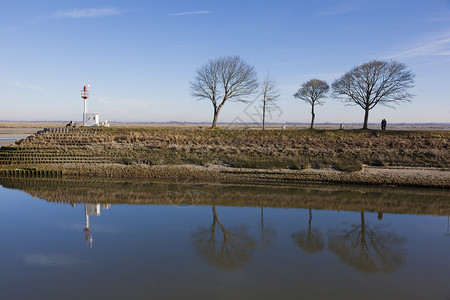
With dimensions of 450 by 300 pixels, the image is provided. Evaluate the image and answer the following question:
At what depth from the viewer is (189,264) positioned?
34.2ft

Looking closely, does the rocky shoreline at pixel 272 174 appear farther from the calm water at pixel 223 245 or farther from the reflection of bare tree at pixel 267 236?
the reflection of bare tree at pixel 267 236

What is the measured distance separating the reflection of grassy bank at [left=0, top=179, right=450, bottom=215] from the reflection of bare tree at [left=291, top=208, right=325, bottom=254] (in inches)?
171

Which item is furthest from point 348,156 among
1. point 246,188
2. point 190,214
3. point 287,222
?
point 190,214

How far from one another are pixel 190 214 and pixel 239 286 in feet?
25.0

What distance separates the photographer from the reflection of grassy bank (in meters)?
18.5

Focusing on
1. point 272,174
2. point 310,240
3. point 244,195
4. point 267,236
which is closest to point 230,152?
point 272,174

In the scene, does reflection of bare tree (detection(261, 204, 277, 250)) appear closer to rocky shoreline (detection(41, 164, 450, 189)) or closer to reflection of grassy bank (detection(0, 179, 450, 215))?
reflection of grassy bank (detection(0, 179, 450, 215))

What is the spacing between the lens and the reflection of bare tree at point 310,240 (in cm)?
1197

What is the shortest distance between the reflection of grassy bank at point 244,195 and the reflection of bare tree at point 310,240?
4.34 meters

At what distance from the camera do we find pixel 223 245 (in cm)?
1236

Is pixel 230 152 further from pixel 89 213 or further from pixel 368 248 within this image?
pixel 368 248

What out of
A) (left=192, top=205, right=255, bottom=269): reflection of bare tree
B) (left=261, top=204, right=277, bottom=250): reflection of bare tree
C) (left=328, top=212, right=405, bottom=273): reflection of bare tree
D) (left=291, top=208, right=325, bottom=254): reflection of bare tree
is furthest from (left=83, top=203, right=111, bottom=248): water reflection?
(left=328, top=212, right=405, bottom=273): reflection of bare tree

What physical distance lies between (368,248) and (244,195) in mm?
9307

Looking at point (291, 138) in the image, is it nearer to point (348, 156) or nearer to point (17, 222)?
point (348, 156)
